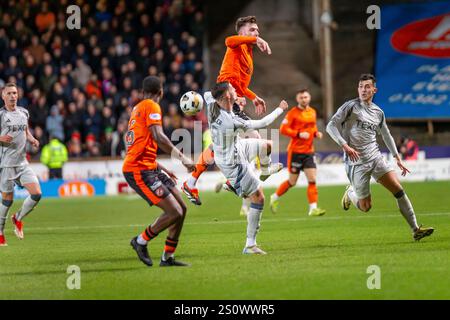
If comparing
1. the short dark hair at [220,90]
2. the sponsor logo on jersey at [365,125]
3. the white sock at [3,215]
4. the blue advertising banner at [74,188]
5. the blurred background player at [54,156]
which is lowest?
the blue advertising banner at [74,188]

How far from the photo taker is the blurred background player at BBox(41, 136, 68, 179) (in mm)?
26891

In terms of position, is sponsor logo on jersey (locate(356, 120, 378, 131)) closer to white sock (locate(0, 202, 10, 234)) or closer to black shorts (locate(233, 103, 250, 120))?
black shorts (locate(233, 103, 250, 120))

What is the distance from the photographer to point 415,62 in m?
31.5

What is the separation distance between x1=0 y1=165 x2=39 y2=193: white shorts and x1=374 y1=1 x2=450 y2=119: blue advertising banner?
62.5ft

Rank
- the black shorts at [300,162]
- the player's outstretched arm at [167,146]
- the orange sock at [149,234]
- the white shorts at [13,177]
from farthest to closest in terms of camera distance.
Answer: the black shorts at [300,162]
the white shorts at [13,177]
the orange sock at [149,234]
the player's outstretched arm at [167,146]

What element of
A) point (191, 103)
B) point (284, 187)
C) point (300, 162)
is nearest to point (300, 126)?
point (300, 162)

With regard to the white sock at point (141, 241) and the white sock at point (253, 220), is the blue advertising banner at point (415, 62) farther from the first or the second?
the white sock at point (141, 241)

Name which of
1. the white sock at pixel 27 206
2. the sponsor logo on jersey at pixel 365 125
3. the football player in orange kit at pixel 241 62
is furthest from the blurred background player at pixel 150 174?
the white sock at pixel 27 206

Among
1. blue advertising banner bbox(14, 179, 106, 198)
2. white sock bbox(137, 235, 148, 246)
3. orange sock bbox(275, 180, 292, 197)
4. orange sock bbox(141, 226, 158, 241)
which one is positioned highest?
orange sock bbox(141, 226, 158, 241)

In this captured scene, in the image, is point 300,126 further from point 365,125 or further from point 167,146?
point 167,146

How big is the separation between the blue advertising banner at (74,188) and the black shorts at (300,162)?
1069 centimetres

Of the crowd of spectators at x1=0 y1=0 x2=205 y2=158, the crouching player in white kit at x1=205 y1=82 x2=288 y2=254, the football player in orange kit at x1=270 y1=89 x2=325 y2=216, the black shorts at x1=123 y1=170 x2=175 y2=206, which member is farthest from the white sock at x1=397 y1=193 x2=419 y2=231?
the crowd of spectators at x1=0 y1=0 x2=205 y2=158

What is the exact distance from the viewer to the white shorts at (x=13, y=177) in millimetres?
14352
